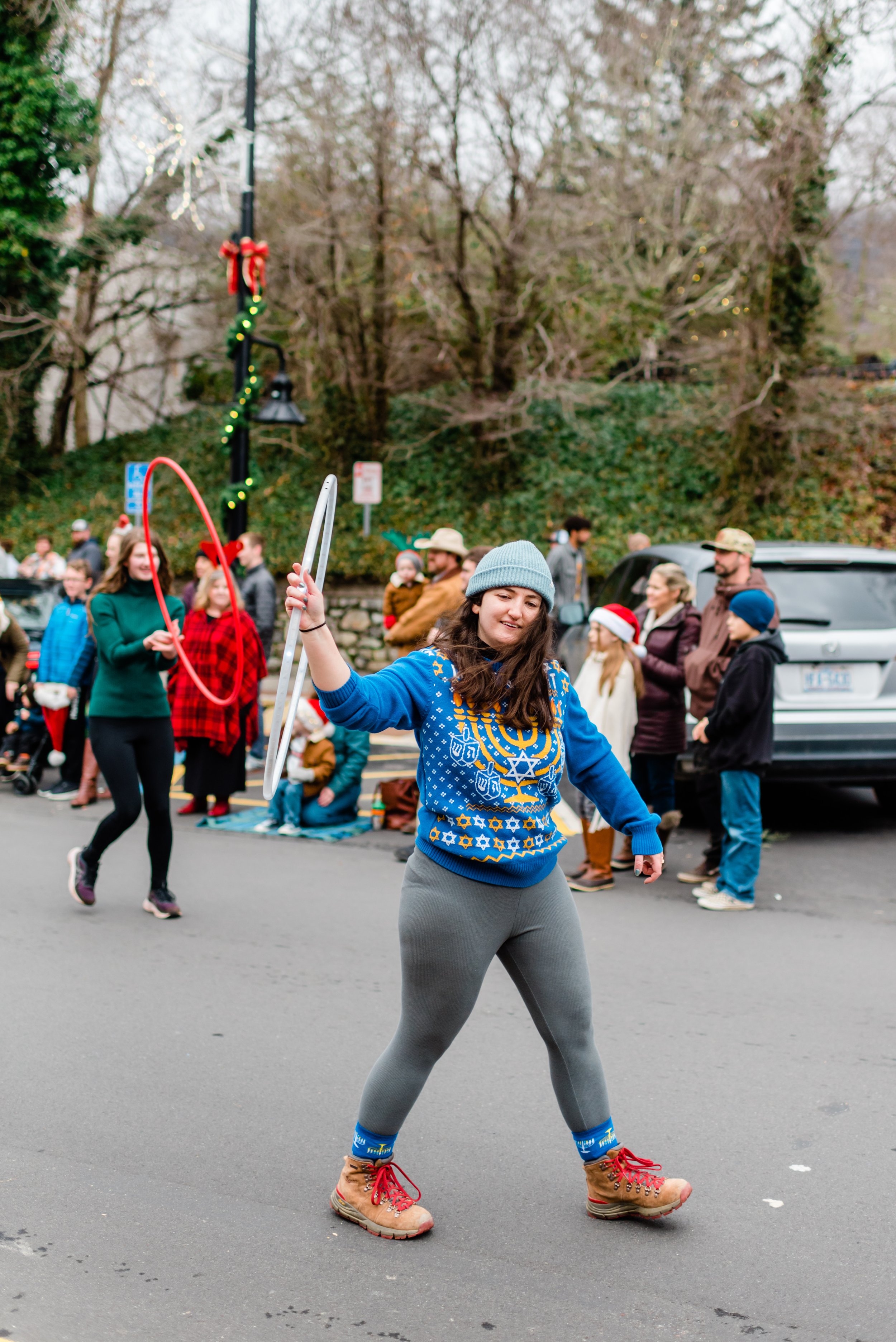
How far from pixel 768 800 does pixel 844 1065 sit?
5226 mm

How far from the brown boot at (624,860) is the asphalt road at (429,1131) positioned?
34.7 inches

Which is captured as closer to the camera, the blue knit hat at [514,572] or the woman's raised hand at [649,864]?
the blue knit hat at [514,572]

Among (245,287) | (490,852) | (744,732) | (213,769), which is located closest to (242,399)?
(245,287)

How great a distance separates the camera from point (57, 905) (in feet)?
21.6

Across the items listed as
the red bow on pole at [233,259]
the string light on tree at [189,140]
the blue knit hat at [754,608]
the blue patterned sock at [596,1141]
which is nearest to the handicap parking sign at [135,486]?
the red bow on pole at [233,259]

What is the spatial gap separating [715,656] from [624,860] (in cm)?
149

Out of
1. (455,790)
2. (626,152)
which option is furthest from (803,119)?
(455,790)

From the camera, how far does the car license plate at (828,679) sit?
768cm

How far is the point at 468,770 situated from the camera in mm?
3041

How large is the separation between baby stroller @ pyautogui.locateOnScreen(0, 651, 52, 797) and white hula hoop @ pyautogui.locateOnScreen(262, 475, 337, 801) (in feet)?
23.9

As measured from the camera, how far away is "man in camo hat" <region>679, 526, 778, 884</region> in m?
6.85

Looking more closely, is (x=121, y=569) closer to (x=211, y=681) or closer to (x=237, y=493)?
(x=211, y=681)

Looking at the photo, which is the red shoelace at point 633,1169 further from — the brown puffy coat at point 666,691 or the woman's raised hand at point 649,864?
the brown puffy coat at point 666,691

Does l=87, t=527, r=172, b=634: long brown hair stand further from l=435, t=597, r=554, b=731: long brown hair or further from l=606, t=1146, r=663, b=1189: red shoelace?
l=606, t=1146, r=663, b=1189: red shoelace
